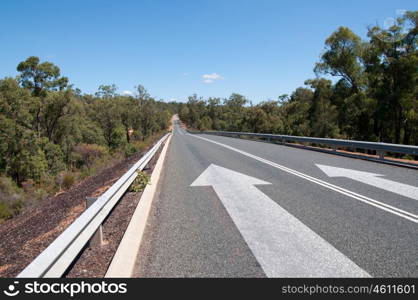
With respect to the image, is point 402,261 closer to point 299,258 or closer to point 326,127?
point 299,258

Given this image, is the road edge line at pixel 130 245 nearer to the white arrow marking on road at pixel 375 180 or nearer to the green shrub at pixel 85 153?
the white arrow marking on road at pixel 375 180

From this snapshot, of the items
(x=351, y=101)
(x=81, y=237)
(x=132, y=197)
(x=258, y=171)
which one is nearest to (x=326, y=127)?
(x=351, y=101)

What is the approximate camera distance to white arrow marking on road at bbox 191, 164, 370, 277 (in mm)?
3090

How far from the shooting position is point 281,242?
3830 millimetres

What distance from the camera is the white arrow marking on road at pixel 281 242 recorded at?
122 inches

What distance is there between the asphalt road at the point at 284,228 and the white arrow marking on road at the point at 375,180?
2 cm

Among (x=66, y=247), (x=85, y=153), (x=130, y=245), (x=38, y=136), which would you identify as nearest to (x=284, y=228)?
(x=130, y=245)

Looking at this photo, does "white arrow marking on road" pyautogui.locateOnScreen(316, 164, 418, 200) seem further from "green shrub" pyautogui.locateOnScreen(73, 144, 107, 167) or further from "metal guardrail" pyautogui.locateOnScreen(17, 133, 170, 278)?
"green shrub" pyautogui.locateOnScreen(73, 144, 107, 167)

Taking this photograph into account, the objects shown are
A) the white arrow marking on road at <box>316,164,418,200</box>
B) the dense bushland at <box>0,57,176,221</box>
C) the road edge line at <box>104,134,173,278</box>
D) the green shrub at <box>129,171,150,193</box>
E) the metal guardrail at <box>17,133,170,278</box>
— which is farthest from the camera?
the dense bushland at <box>0,57,176,221</box>

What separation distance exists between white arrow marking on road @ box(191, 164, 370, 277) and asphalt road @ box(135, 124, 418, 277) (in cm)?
1

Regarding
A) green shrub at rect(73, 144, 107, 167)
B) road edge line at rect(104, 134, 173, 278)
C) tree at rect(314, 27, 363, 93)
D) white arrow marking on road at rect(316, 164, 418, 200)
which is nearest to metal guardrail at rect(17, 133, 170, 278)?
road edge line at rect(104, 134, 173, 278)

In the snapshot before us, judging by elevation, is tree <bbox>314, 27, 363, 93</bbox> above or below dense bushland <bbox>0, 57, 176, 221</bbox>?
above

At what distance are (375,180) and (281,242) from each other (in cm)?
522

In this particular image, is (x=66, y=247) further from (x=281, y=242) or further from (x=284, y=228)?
(x=284, y=228)
